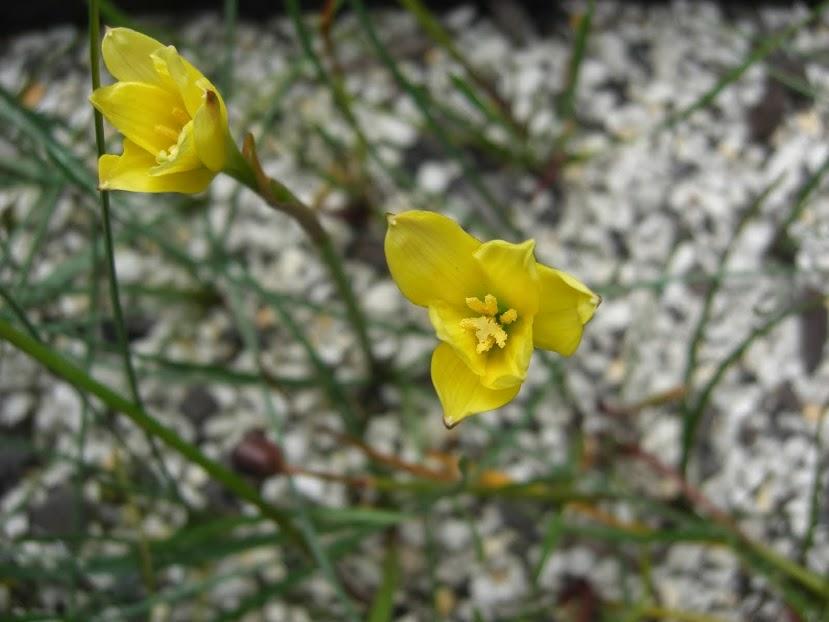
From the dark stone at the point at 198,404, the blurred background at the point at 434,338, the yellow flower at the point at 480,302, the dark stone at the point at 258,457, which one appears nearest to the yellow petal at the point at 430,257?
the yellow flower at the point at 480,302

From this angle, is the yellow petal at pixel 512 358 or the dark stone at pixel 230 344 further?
the dark stone at pixel 230 344

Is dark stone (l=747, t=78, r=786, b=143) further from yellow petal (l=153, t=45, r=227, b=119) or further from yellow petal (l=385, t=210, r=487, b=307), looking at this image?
yellow petal (l=153, t=45, r=227, b=119)

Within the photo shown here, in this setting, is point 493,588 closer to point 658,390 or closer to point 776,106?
point 658,390

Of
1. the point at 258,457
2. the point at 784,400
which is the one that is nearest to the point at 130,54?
the point at 258,457

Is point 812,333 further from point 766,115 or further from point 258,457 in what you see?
point 258,457

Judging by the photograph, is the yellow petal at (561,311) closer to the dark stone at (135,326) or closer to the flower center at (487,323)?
the flower center at (487,323)

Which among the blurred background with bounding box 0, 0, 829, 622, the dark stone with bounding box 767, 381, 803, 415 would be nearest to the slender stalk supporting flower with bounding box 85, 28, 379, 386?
the blurred background with bounding box 0, 0, 829, 622
